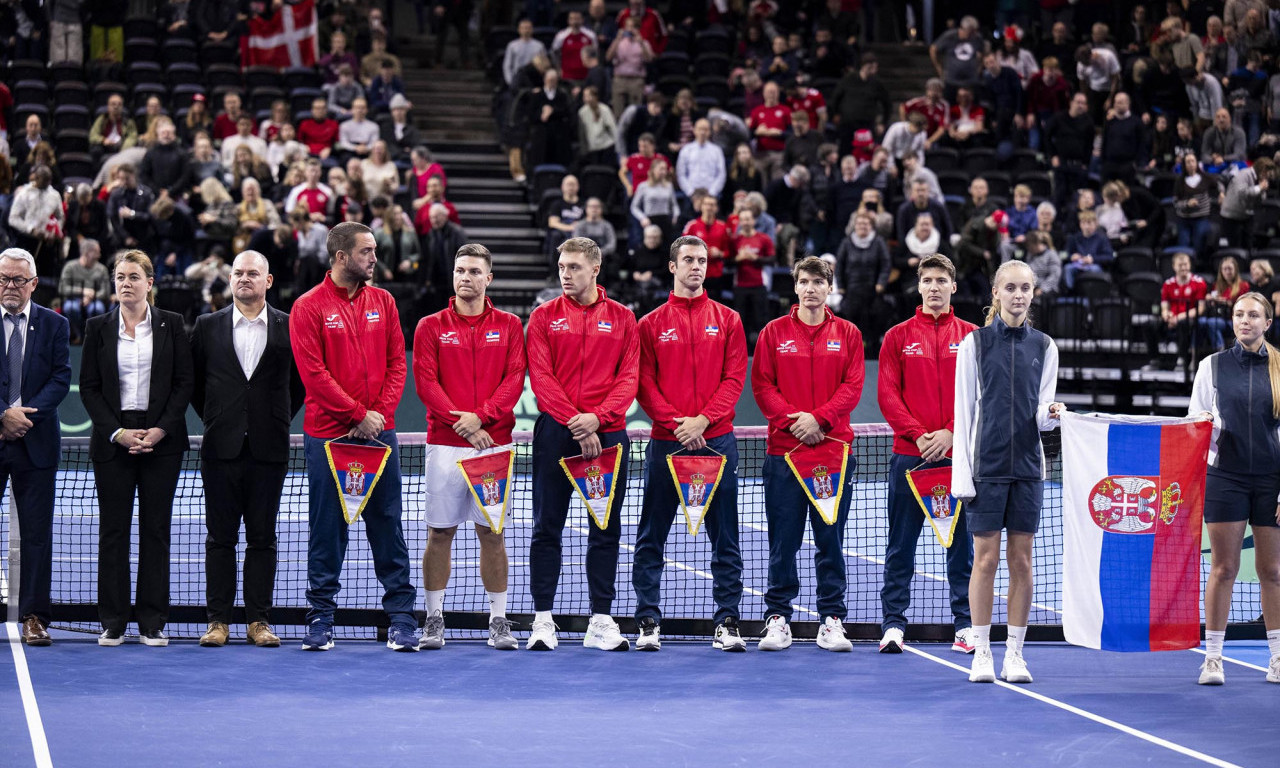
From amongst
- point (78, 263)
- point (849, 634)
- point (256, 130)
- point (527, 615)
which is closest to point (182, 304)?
point (78, 263)

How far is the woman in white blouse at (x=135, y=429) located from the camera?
8969 mm

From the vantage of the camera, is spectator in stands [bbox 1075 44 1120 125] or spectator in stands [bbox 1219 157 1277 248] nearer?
spectator in stands [bbox 1219 157 1277 248]

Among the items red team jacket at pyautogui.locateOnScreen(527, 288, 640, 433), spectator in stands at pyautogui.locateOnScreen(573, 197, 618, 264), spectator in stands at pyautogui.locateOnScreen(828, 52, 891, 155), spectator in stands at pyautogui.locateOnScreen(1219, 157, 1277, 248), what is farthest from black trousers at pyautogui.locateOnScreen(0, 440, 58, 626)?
spectator in stands at pyautogui.locateOnScreen(1219, 157, 1277, 248)

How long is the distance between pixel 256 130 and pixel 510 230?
374 centimetres

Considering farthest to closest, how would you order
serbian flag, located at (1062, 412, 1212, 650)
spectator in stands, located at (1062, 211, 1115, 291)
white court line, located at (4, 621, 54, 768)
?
spectator in stands, located at (1062, 211, 1115, 291), serbian flag, located at (1062, 412, 1212, 650), white court line, located at (4, 621, 54, 768)

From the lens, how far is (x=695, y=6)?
2544 cm

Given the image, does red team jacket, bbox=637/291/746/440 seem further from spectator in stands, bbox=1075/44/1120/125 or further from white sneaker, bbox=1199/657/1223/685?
spectator in stands, bbox=1075/44/1120/125

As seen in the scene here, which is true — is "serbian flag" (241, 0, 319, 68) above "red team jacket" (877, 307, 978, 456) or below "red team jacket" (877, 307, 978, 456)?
above

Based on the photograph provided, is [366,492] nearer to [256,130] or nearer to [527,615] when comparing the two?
[527,615]

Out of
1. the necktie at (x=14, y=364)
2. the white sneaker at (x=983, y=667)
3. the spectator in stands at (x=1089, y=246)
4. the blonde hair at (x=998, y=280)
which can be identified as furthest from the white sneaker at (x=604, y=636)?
the spectator in stands at (x=1089, y=246)

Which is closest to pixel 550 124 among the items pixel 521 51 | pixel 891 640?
pixel 521 51

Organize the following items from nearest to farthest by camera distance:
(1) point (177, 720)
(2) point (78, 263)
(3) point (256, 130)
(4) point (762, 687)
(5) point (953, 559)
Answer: (1) point (177, 720) → (4) point (762, 687) → (5) point (953, 559) → (2) point (78, 263) → (3) point (256, 130)

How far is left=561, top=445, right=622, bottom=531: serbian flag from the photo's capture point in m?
9.07

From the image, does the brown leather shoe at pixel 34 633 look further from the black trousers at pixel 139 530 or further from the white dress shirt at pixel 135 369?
the white dress shirt at pixel 135 369
